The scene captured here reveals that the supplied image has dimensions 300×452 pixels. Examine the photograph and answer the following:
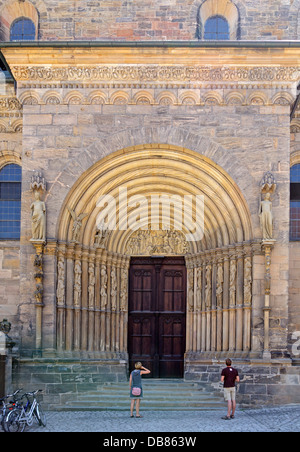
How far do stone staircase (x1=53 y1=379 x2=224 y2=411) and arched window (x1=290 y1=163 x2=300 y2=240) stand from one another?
4.97 meters

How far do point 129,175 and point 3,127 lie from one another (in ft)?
13.0

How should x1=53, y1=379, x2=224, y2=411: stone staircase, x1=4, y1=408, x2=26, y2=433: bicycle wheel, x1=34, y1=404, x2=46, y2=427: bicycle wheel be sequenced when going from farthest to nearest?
x1=53, y1=379, x2=224, y2=411: stone staircase → x1=34, y1=404, x2=46, y2=427: bicycle wheel → x1=4, y1=408, x2=26, y2=433: bicycle wheel

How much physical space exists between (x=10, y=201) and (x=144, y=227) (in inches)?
148

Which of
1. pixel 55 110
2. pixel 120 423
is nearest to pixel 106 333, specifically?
pixel 120 423

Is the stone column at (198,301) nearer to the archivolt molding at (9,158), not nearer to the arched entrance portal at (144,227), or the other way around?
the arched entrance portal at (144,227)

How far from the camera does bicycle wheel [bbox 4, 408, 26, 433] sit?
513 inches

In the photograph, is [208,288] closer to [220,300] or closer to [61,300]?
[220,300]

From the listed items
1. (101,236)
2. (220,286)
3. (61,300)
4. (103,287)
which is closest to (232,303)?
(220,286)

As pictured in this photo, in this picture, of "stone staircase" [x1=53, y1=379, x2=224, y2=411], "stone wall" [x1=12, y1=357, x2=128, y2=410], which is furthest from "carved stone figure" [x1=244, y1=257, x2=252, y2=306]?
"stone wall" [x1=12, y1=357, x2=128, y2=410]

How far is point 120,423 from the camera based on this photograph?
48.9 ft

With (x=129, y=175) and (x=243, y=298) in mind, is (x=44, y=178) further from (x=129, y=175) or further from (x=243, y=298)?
(x=243, y=298)

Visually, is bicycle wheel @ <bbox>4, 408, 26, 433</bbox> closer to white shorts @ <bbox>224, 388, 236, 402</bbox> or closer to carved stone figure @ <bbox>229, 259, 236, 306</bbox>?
white shorts @ <bbox>224, 388, 236, 402</bbox>
